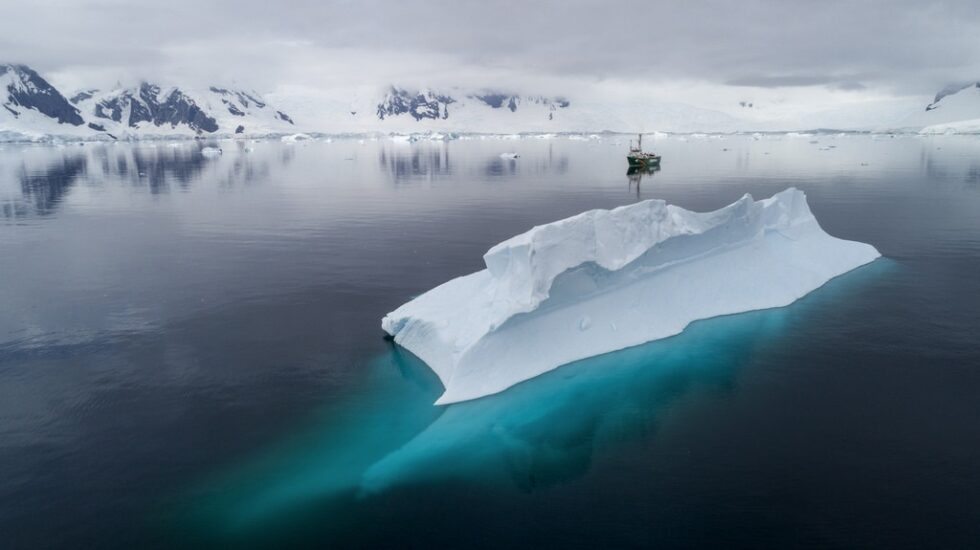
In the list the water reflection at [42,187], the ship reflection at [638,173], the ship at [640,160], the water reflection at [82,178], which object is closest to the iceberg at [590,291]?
the ship reflection at [638,173]

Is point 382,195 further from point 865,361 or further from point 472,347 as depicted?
point 865,361

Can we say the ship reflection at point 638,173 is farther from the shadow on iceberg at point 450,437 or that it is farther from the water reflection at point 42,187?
the water reflection at point 42,187

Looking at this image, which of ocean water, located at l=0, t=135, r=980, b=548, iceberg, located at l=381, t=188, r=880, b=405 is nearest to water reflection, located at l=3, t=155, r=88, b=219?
ocean water, located at l=0, t=135, r=980, b=548

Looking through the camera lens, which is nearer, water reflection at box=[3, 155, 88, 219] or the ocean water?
Result: the ocean water

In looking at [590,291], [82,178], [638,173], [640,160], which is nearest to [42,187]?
[82,178]

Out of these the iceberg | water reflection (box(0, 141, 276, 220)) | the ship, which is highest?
the ship

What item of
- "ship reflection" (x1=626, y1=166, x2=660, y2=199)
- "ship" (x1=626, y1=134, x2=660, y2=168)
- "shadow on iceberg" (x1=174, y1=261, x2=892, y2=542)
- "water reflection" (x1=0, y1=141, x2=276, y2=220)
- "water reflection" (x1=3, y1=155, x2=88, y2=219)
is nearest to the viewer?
"shadow on iceberg" (x1=174, y1=261, x2=892, y2=542)

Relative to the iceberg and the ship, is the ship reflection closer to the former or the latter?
the ship
